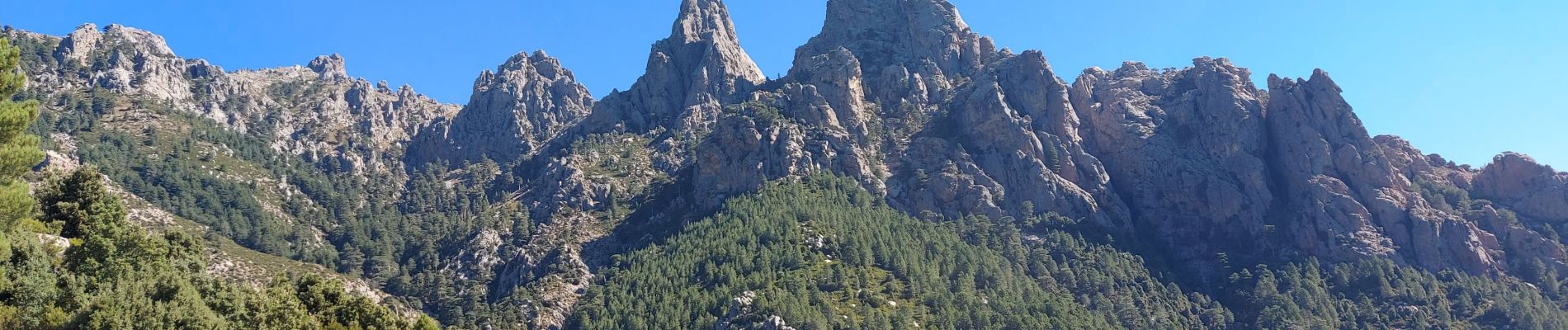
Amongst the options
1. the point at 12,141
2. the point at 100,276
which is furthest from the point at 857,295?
the point at 12,141

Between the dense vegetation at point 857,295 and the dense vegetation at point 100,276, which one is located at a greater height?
the dense vegetation at point 857,295

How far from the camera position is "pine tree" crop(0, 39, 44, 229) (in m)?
62.5

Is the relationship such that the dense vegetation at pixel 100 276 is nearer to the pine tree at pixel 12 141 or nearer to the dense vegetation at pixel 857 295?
the pine tree at pixel 12 141

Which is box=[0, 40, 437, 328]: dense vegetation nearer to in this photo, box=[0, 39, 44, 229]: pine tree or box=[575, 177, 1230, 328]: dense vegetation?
box=[0, 39, 44, 229]: pine tree

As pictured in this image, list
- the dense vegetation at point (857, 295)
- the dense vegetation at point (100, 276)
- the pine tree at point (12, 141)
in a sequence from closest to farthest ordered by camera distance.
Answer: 1. the pine tree at point (12, 141)
2. the dense vegetation at point (100, 276)
3. the dense vegetation at point (857, 295)

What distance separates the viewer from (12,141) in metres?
63.6

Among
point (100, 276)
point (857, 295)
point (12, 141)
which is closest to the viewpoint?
point (12, 141)

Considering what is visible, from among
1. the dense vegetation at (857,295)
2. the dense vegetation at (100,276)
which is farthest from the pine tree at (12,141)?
the dense vegetation at (857,295)

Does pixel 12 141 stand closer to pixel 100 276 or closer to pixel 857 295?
pixel 100 276

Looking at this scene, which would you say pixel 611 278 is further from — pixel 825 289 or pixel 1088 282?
pixel 1088 282

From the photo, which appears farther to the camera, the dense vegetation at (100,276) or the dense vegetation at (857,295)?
the dense vegetation at (857,295)

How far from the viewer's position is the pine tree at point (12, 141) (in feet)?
205

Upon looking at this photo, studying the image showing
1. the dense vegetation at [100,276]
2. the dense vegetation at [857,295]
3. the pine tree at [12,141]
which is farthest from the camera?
the dense vegetation at [857,295]

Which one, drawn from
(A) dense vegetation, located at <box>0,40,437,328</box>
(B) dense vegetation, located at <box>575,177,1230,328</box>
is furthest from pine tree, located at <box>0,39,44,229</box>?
(B) dense vegetation, located at <box>575,177,1230,328</box>
